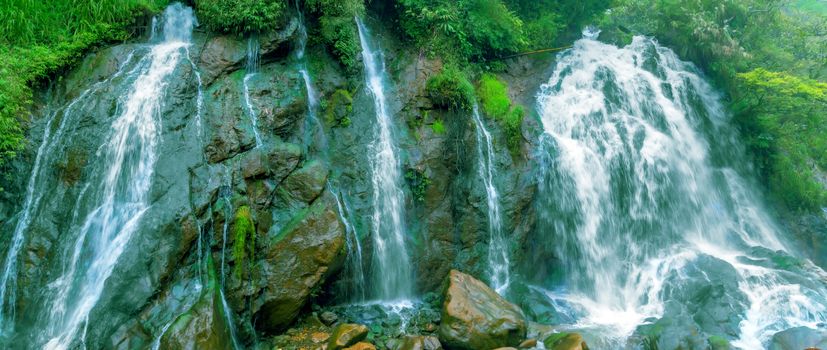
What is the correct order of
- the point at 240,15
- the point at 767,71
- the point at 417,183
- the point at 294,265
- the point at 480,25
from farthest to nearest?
the point at 767,71
the point at 480,25
the point at 417,183
the point at 240,15
the point at 294,265

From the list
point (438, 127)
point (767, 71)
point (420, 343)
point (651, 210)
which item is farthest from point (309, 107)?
point (767, 71)

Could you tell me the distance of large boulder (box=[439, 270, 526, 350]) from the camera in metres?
7.43

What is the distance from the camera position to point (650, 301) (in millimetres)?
9602

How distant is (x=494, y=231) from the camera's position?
9859 millimetres

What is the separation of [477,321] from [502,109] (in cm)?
545

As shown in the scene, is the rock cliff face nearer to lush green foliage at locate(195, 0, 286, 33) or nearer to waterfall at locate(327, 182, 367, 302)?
waterfall at locate(327, 182, 367, 302)

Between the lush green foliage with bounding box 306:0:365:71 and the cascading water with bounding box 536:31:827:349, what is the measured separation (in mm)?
5040

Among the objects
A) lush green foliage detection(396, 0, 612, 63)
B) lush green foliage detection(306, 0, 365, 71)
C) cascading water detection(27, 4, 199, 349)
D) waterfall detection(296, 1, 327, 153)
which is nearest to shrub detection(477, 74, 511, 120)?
lush green foliage detection(396, 0, 612, 63)

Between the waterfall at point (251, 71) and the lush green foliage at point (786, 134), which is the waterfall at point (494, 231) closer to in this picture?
the waterfall at point (251, 71)

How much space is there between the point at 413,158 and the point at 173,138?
4690 millimetres

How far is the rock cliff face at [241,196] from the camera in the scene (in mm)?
6879

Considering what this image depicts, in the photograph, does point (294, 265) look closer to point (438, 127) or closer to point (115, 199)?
point (115, 199)

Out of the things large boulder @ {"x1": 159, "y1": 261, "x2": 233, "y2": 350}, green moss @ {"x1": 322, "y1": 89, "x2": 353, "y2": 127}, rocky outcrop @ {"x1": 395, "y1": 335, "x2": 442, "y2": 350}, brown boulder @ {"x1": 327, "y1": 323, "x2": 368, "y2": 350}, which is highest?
green moss @ {"x1": 322, "y1": 89, "x2": 353, "y2": 127}

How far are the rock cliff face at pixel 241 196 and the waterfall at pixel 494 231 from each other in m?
0.18
